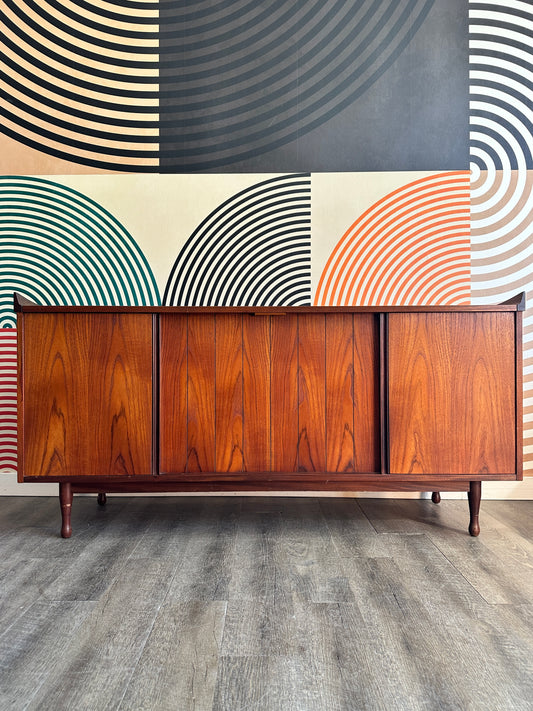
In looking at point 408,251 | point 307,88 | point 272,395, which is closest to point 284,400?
point 272,395

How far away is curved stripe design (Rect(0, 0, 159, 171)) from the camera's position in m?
2.35

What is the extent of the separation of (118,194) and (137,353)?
1.04m

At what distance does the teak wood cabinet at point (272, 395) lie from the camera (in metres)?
1.67

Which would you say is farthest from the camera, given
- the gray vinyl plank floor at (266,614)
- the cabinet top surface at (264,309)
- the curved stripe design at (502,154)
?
the curved stripe design at (502,154)

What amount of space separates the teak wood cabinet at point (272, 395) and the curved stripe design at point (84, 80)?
3.59ft

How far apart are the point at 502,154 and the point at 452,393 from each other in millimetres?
1307

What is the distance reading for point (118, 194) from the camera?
2.36m

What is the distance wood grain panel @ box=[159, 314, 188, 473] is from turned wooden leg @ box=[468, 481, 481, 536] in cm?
97

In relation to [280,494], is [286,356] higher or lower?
higher

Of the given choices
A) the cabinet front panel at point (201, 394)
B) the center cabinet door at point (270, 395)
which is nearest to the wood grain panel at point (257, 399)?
the center cabinet door at point (270, 395)

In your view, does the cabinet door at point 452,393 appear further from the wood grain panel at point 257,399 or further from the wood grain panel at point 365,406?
the wood grain panel at point 257,399

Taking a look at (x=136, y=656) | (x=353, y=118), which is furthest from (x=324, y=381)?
(x=353, y=118)

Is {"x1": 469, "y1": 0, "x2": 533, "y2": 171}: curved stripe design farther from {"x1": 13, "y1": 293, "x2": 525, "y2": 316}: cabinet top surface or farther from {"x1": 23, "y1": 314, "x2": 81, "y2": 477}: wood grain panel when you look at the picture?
{"x1": 23, "y1": 314, "x2": 81, "y2": 477}: wood grain panel

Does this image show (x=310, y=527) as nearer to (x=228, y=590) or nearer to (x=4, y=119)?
(x=228, y=590)
